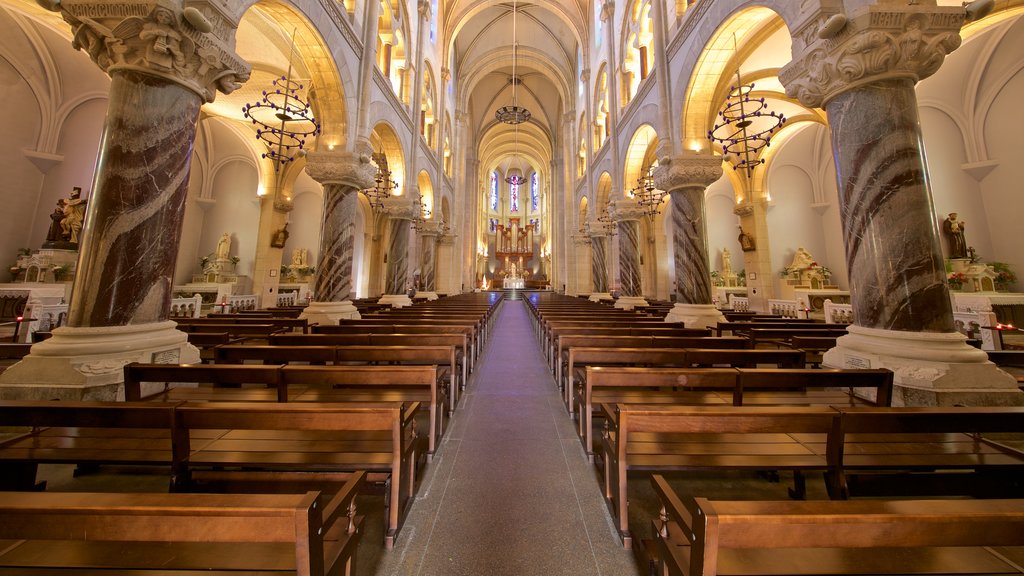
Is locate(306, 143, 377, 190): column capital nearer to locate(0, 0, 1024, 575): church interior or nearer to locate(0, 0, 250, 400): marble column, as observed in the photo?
locate(0, 0, 1024, 575): church interior

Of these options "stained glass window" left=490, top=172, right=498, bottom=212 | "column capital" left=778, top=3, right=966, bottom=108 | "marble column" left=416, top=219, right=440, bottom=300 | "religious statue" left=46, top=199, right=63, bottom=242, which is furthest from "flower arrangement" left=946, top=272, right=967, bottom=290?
"stained glass window" left=490, top=172, right=498, bottom=212

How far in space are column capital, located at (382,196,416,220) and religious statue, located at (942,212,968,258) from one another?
15472 millimetres

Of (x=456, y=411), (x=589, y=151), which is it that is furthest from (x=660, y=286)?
(x=456, y=411)

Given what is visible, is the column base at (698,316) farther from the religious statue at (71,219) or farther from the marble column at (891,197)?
the religious statue at (71,219)

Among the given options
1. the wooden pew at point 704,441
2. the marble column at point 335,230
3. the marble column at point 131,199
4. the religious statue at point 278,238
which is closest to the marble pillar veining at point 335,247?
the marble column at point 335,230

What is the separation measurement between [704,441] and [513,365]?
3678 mm

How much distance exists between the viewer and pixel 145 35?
3.22 meters

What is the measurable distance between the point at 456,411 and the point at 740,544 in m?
3.00

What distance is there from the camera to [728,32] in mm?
6605

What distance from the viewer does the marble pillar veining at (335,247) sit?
23.0 feet

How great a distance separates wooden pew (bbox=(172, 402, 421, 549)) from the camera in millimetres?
1529

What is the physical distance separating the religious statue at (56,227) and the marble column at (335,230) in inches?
350

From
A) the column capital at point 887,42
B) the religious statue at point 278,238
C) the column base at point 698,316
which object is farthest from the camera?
the religious statue at point 278,238

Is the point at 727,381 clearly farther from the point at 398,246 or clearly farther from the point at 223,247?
the point at 223,247
